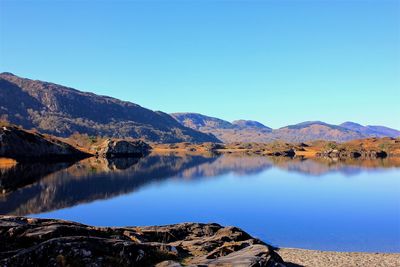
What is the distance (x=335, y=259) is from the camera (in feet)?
111

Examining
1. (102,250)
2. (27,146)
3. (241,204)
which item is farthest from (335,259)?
(27,146)

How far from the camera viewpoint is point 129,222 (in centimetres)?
5559

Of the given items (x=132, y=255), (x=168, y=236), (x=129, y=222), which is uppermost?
(x=132, y=255)

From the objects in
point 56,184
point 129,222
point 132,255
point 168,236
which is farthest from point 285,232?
point 56,184

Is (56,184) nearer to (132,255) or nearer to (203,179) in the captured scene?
(203,179)

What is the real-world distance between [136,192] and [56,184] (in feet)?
66.6

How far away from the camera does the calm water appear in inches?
1966

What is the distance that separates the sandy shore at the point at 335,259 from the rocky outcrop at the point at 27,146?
138872 mm

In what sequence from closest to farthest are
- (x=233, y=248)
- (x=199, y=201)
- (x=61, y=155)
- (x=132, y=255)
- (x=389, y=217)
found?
(x=132, y=255) < (x=233, y=248) < (x=389, y=217) < (x=199, y=201) < (x=61, y=155)

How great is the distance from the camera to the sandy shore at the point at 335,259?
3195cm

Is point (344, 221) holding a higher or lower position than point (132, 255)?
lower

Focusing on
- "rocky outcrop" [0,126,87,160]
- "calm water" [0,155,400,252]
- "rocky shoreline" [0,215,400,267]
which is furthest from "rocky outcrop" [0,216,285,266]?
"rocky outcrop" [0,126,87,160]

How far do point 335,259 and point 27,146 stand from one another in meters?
151

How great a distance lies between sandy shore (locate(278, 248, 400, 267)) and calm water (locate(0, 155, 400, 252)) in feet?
18.7
